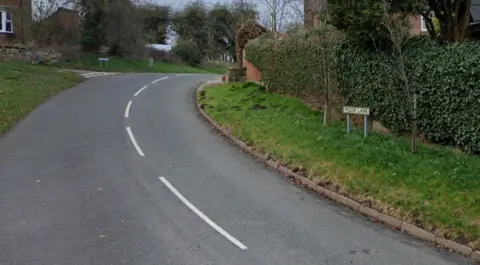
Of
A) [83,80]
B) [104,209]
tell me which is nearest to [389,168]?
[104,209]

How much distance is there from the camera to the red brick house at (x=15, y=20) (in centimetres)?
3884

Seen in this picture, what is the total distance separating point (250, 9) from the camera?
169 feet

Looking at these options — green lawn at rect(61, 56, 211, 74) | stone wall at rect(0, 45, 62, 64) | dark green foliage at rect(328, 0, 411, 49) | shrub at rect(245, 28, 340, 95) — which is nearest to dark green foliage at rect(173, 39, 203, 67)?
green lawn at rect(61, 56, 211, 74)

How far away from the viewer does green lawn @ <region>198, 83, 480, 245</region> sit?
7.85 m

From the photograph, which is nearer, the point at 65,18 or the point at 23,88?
the point at 23,88

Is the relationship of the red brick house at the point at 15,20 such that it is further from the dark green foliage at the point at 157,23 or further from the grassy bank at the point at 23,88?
the dark green foliage at the point at 157,23

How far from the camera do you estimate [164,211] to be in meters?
8.38

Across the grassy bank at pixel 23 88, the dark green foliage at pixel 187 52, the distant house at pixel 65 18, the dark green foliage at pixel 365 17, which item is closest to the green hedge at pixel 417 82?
the dark green foliage at pixel 365 17

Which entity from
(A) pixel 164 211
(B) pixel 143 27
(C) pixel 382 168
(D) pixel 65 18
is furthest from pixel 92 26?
(A) pixel 164 211

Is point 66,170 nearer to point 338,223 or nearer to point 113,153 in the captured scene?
point 113,153

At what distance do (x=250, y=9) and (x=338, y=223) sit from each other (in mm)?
45745

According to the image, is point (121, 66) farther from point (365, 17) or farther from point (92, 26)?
point (365, 17)

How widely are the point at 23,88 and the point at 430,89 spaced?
59.8 ft

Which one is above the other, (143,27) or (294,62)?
(143,27)
